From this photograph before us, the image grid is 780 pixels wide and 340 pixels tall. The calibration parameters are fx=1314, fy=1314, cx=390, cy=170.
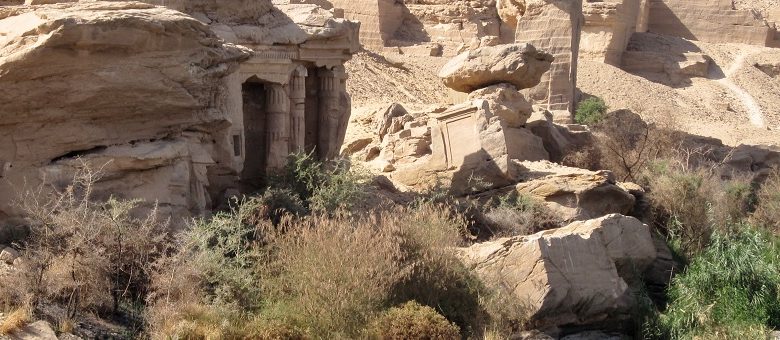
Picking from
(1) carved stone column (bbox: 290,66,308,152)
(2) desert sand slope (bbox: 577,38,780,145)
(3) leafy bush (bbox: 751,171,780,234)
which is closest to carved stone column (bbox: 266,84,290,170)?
(1) carved stone column (bbox: 290,66,308,152)

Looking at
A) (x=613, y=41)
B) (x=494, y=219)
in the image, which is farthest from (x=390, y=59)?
(x=494, y=219)

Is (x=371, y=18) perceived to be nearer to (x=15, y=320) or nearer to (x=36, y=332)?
(x=36, y=332)

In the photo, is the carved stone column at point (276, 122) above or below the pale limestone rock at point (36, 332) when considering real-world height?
above

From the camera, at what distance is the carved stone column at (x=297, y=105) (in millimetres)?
17770

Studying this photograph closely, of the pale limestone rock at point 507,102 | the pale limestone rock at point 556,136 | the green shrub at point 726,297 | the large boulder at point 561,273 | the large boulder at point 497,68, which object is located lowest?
the green shrub at point 726,297

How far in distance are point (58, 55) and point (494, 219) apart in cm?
641

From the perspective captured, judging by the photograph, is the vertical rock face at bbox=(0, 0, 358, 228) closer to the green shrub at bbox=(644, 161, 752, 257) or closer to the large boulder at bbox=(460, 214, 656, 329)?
the large boulder at bbox=(460, 214, 656, 329)

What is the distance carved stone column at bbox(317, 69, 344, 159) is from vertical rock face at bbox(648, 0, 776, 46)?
73.4ft

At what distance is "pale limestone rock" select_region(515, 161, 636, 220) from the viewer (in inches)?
727

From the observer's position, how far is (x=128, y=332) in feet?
40.3

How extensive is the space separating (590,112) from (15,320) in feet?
61.7

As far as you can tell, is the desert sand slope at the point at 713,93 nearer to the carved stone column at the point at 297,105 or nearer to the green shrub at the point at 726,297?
the green shrub at the point at 726,297

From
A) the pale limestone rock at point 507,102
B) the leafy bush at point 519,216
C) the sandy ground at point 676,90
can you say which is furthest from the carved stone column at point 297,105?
the sandy ground at point 676,90

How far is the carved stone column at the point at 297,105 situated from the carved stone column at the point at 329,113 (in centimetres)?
66
